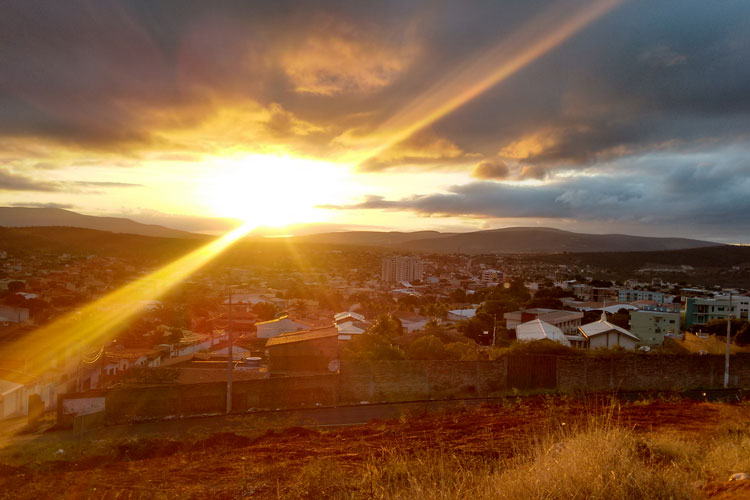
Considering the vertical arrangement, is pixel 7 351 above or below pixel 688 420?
below

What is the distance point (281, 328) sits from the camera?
29.5m

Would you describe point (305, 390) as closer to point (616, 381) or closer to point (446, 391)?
point (446, 391)

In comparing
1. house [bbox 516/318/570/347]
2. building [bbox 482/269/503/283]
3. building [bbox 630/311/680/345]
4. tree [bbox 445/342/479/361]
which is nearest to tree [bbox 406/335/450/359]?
tree [bbox 445/342/479/361]

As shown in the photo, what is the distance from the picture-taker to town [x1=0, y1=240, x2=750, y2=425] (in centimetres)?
1850

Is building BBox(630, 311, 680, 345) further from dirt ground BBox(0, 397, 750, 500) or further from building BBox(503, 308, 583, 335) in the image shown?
dirt ground BBox(0, 397, 750, 500)

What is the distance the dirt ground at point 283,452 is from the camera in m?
5.38

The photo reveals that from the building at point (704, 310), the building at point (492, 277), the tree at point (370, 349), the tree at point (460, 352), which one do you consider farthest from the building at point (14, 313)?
the building at point (492, 277)

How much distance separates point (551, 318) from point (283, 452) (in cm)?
2925

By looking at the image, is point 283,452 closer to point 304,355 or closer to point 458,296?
point 304,355

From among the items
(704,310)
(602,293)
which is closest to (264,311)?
(704,310)

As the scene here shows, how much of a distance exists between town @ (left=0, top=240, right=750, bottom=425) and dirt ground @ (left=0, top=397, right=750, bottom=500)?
5.83 meters

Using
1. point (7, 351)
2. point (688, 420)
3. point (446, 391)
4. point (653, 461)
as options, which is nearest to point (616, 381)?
→ point (446, 391)

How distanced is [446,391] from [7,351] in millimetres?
18108

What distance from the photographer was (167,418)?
13.8 m
